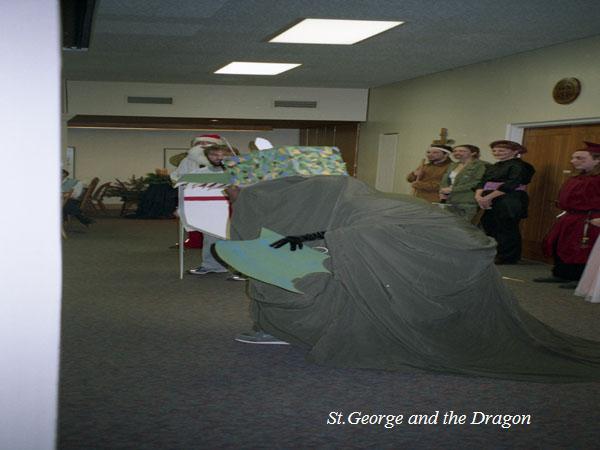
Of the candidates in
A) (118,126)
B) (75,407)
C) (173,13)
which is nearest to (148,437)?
(75,407)

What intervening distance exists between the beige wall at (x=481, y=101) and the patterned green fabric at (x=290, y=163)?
364cm

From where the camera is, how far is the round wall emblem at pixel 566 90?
5.98 metres

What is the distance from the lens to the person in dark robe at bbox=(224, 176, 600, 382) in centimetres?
278

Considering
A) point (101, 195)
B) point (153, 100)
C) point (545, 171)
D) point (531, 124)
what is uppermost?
point (153, 100)

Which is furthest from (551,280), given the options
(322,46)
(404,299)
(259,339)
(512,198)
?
(322,46)

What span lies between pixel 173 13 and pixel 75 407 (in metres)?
3.92

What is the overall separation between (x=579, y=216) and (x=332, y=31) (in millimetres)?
3043

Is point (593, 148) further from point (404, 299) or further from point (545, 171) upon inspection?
point (404, 299)

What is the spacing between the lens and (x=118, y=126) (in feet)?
43.0

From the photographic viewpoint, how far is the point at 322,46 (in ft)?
22.4

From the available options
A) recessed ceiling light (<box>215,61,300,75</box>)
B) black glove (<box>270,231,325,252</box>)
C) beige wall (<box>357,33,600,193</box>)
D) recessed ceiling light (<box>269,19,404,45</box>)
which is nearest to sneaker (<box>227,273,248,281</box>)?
black glove (<box>270,231,325,252</box>)

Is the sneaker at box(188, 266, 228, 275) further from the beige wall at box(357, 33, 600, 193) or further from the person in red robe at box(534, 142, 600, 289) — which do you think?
the beige wall at box(357, 33, 600, 193)

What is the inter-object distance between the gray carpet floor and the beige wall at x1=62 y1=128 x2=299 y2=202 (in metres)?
9.91

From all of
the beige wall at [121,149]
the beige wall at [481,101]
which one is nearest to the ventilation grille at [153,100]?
the beige wall at [121,149]
